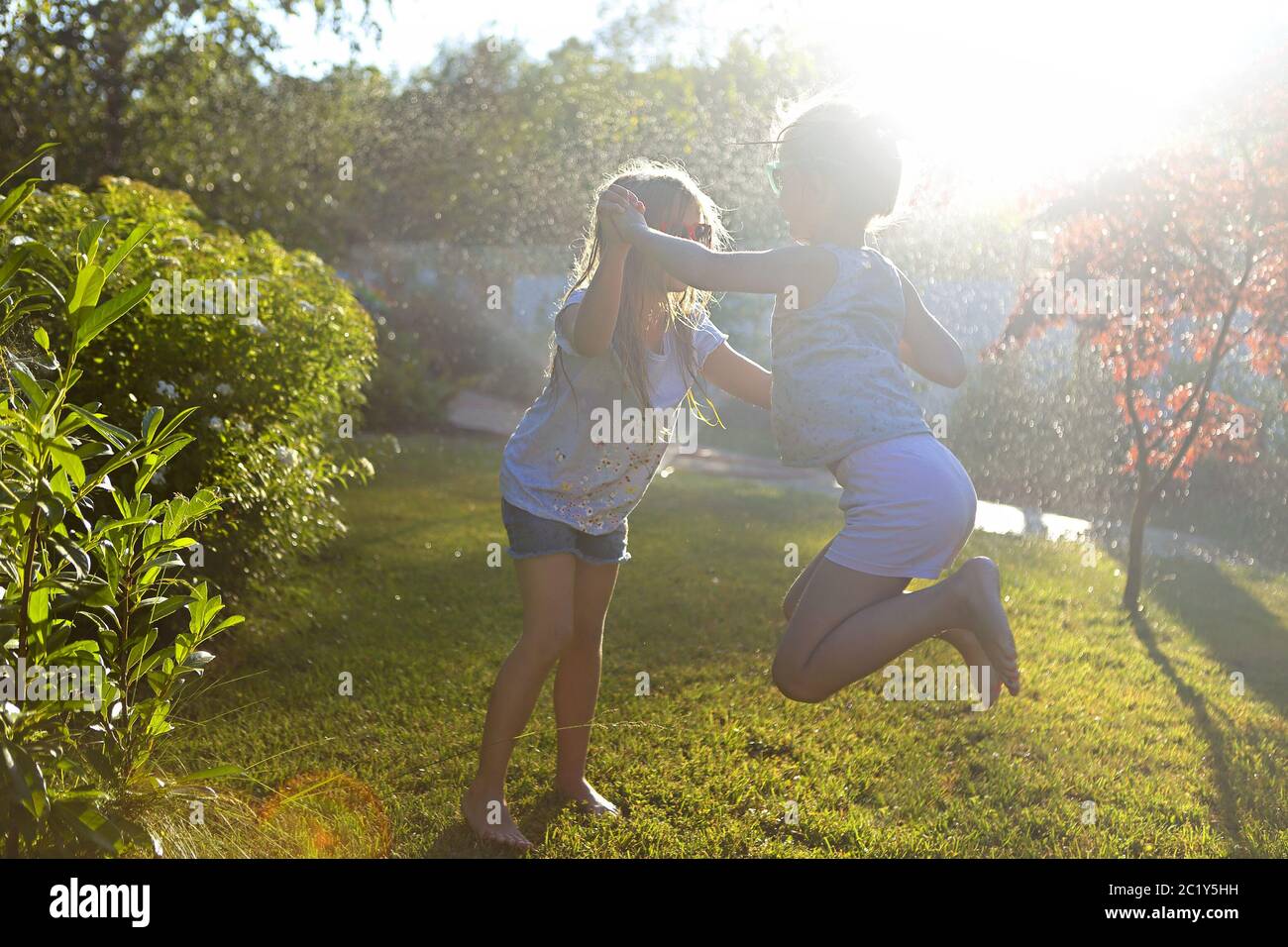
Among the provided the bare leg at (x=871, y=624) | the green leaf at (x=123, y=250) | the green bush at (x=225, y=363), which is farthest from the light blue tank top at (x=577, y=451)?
the green bush at (x=225, y=363)

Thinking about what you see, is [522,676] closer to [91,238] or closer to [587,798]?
[587,798]

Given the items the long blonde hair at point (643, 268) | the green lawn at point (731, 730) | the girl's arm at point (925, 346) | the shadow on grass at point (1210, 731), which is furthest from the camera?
the shadow on grass at point (1210, 731)

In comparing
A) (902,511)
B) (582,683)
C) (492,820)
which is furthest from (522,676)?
(902,511)

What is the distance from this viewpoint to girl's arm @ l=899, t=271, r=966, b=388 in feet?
8.88

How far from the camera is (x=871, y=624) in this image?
2.39 meters

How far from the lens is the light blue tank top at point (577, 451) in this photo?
285 cm

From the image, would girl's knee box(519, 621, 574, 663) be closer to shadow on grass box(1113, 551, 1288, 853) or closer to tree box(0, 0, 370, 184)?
shadow on grass box(1113, 551, 1288, 853)

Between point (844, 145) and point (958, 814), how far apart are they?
195 centimetres

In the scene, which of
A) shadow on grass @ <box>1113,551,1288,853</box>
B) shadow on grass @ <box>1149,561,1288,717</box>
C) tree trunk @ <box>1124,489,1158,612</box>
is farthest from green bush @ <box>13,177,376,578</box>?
shadow on grass @ <box>1149,561,1288,717</box>

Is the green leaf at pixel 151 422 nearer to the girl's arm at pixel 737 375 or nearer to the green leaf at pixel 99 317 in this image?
the green leaf at pixel 99 317

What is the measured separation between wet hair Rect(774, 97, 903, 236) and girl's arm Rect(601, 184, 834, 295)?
19 centimetres

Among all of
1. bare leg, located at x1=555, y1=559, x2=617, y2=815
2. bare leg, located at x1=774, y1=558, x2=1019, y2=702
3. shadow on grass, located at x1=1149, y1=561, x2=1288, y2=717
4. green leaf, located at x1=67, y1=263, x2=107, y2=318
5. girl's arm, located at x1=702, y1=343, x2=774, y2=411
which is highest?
green leaf, located at x1=67, y1=263, x2=107, y2=318

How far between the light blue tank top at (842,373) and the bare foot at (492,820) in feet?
4.06
